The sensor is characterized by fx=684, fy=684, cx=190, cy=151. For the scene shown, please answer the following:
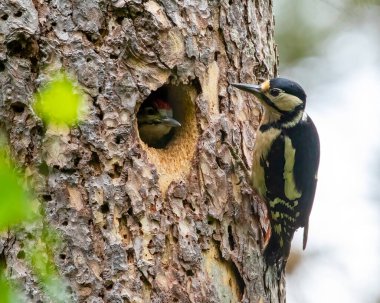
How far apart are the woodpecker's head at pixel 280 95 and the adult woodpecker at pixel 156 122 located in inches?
18.5

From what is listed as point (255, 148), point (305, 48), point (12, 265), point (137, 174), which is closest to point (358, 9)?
point (255, 148)

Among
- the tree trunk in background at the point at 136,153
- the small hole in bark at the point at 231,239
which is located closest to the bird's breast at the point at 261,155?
the tree trunk in background at the point at 136,153

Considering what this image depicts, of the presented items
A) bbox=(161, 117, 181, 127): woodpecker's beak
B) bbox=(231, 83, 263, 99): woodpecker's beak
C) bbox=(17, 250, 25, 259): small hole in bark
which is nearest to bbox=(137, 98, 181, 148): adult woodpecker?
bbox=(161, 117, 181, 127): woodpecker's beak

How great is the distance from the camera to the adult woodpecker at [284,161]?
11.8 ft

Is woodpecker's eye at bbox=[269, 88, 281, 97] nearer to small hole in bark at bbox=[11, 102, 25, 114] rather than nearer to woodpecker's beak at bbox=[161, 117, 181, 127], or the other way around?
woodpecker's beak at bbox=[161, 117, 181, 127]

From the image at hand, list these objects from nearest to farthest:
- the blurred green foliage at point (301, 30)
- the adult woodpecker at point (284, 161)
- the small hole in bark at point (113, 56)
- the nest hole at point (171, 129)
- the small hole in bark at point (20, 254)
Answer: the small hole in bark at point (20, 254)
the small hole in bark at point (113, 56)
the nest hole at point (171, 129)
the adult woodpecker at point (284, 161)
the blurred green foliage at point (301, 30)

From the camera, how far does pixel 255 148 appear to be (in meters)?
3.72

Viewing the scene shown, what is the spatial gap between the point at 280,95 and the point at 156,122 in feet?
2.36

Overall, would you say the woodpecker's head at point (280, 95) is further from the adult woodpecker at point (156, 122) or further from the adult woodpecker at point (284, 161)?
the adult woodpecker at point (156, 122)

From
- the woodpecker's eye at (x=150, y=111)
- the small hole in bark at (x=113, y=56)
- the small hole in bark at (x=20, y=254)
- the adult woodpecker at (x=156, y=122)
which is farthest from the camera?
the woodpecker's eye at (x=150, y=111)

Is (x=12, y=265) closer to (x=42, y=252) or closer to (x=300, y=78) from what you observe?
(x=42, y=252)

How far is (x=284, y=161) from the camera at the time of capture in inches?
157

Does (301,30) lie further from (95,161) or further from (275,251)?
(95,161)

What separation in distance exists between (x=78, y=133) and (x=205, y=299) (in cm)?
91
